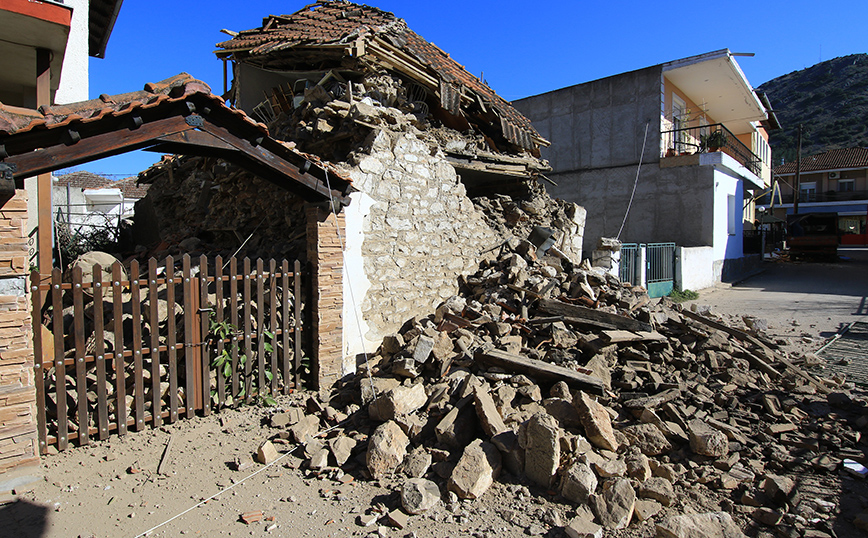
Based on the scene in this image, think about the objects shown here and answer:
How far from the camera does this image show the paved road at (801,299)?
33.2 ft

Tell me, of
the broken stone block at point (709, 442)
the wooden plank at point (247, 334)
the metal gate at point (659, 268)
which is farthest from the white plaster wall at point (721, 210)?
the wooden plank at point (247, 334)

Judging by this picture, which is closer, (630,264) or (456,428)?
(456,428)

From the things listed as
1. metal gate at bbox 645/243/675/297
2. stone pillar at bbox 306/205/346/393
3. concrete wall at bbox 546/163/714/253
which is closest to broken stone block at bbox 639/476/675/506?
stone pillar at bbox 306/205/346/393

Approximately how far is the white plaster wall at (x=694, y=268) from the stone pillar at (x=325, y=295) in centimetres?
1282

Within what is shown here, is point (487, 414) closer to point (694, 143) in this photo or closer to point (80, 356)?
point (80, 356)

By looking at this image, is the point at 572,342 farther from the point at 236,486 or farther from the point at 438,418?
the point at 236,486

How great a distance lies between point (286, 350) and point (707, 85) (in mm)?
20768

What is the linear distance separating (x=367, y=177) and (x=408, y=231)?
A: 1.05 meters

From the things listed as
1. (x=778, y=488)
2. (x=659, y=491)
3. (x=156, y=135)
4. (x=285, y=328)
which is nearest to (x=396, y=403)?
(x=285, y=328)

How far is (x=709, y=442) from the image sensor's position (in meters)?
4.04

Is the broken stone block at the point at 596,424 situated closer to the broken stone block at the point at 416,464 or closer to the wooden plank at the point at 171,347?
the broken stone block at the point at 416,464

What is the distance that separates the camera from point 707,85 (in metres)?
19.2

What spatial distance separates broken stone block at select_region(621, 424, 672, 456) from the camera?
4.12 m

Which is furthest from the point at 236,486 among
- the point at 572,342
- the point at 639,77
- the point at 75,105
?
the point at 639,77
